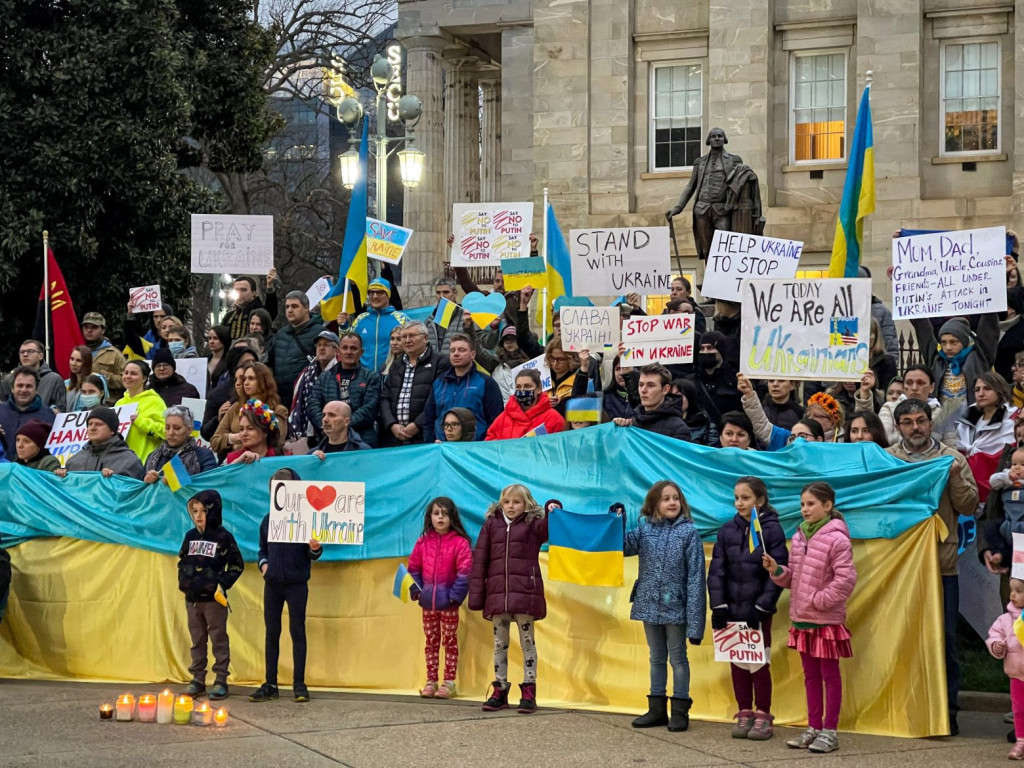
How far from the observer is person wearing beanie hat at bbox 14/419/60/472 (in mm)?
14398

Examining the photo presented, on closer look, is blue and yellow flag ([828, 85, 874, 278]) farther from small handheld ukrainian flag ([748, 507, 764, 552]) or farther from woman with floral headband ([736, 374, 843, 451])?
small handheld ukrainian flag ([748, 507, 764, 552])

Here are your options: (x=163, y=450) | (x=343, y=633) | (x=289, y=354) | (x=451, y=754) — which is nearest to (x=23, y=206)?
(x=289, y=354)

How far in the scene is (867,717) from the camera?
424 inches

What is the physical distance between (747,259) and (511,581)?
196 inches

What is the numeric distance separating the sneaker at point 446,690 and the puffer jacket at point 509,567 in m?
0.73

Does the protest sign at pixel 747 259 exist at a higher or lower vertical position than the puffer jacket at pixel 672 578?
higher

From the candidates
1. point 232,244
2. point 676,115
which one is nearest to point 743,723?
point 232,244

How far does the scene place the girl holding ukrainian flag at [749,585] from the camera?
10.6 meters

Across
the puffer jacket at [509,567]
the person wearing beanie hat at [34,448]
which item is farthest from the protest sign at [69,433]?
the puffer jacket at [509,567]

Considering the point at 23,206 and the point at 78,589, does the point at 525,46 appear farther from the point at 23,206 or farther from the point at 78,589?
the point at 78,589

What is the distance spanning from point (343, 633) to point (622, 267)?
499 cm

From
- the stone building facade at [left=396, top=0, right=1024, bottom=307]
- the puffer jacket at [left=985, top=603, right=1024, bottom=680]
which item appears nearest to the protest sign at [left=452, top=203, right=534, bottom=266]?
the puffer jacket at [left=985, top=603, right=1024, bottom=680]

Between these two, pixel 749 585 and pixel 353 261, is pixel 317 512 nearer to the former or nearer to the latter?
pixel 749 585

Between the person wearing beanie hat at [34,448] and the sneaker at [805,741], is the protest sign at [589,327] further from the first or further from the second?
the person wearing beanie hat at [34,448]
